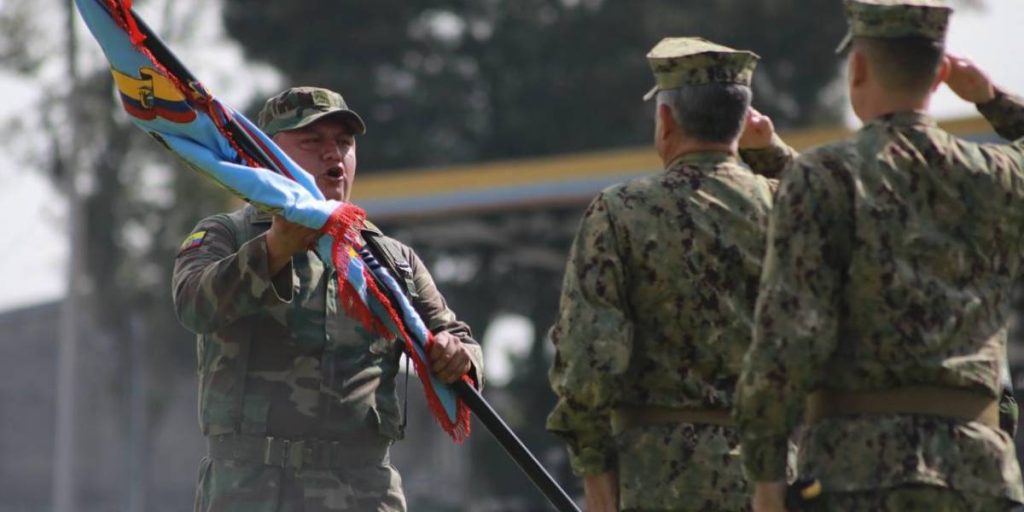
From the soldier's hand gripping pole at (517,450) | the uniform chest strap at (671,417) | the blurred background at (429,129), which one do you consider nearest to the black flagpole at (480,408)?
the soldier's hand gripping pole at (517,450)

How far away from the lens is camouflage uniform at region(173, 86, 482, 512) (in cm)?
651

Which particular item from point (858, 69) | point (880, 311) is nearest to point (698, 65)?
point (858, 69)

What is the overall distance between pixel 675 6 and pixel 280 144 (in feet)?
103

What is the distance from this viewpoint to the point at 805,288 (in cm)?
476

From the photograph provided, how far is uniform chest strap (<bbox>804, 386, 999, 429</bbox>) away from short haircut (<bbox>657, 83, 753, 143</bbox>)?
1184 millimetres

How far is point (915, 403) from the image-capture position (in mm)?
4781

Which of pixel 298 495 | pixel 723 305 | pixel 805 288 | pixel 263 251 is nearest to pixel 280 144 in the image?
pixel 263 251

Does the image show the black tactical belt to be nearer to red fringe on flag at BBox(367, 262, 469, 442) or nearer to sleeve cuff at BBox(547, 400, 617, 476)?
red fringe on flag at BBox(367, 262, 469, 442)

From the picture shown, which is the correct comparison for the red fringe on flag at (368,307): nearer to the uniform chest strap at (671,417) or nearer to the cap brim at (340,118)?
the cap brim at (340,118)

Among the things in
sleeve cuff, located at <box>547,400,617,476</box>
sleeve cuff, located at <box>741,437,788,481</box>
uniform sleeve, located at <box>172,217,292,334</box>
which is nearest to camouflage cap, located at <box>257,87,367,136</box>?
uniform sleeve, located at <box>172,217,292,334</box>

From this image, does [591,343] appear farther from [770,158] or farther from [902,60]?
[770,158]

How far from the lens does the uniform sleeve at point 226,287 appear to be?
6.25 m

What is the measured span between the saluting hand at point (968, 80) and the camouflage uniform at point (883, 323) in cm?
71

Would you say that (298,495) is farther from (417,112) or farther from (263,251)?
(417,112)
